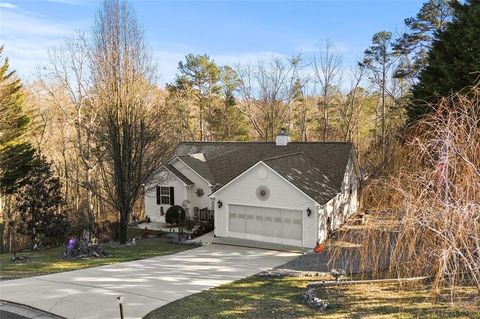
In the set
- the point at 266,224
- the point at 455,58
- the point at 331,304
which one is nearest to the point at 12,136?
the point at 266,224

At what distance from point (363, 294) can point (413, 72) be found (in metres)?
24.8

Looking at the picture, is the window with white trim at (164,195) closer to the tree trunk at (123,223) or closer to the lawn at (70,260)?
the lawn at (70,260)

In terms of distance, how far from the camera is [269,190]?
19.8 metres

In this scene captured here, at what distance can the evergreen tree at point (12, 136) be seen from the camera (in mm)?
23859

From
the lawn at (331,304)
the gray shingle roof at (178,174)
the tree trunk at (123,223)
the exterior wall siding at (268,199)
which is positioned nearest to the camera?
the lawn at (331,304)

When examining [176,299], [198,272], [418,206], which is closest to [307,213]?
[198,272]

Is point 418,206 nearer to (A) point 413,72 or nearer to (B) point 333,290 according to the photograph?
(B) point 333,290

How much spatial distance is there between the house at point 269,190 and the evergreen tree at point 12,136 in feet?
27.0

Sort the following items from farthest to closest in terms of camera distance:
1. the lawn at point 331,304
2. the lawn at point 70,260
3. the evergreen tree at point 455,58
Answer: the evergreen tree at point 455,58
the lawn at point 70,260
the lawn at point 331,304

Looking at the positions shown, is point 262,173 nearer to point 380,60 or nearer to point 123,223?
point 123,223

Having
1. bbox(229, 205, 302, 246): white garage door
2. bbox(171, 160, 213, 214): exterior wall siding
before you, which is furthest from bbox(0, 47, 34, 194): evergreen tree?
bbox(229, 205, 302, 246): white garage door

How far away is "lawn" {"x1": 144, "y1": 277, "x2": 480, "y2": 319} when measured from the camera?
961 cm

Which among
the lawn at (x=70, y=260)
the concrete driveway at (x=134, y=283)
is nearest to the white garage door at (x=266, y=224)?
the concrete driveway at (x=134, y=283)

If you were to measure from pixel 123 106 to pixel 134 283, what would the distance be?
1010 centimetres
